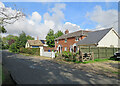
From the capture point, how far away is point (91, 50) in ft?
56.4

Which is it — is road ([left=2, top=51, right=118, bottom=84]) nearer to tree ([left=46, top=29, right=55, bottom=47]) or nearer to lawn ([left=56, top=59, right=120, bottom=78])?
lawn ([left=56, top=59, right=120, bottom=78])

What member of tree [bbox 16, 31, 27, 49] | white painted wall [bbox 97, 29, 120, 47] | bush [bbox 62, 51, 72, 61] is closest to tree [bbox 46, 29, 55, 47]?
tree [bbox 16, 31, 27, 49]

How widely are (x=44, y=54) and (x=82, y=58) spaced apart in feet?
40.7

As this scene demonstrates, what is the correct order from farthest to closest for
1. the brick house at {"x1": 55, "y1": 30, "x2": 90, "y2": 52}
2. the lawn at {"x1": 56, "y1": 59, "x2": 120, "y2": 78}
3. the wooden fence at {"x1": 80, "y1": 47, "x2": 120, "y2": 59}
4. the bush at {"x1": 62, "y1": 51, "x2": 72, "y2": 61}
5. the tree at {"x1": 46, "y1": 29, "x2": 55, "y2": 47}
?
the tree at {"x1": 46, "y1": 29, "x2": 55, "y2": 47} → the brick house at {"x1": 55, "y1": 30, "x2": 90, "y2": 52} → the wooden fence at {"x1": 80, "y1": 47, "x2": 120, "y2": 59} → the bush at {"x1": 62, "y1": 51, "x2": 72, "y2": 61} → the lawn at {"x1": 56, "y1": 59, "x2": 120, "y2": 78}

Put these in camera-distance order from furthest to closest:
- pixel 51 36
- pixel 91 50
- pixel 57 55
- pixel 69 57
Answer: pixel 51 36 → pixel 57 55 → pixel 91 50 → pixel 69 57

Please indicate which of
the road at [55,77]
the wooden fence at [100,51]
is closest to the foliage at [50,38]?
the wooden fence at [100,51]

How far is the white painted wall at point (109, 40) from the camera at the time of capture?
21.4 metres

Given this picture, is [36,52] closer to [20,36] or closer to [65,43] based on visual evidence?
[65,43]

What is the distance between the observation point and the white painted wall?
2143 centimetres

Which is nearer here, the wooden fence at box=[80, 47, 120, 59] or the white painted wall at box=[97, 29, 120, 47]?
the wooden fence at box=[80, 47, 120, 59]

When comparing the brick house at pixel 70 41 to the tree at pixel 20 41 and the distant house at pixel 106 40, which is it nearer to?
the distant house at pixel 106 40

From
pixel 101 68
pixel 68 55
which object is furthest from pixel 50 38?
pixel 101 68

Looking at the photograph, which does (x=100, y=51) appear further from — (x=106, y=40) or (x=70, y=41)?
(x=70, y=41)

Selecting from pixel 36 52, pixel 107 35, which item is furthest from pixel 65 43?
pixel 107 35
